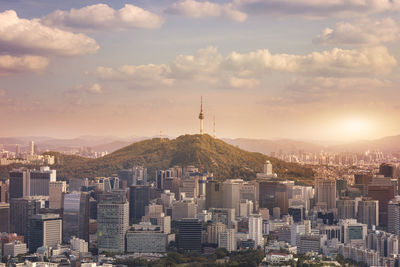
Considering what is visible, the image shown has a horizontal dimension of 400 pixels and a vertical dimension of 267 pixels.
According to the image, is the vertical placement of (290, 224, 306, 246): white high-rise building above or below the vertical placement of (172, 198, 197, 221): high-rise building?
below

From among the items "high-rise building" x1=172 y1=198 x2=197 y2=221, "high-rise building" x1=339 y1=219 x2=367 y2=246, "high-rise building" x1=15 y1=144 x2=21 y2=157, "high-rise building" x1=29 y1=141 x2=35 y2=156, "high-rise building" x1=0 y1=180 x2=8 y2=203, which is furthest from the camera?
"high-rise building" x1=29 y1=141 x2=35 y2=156

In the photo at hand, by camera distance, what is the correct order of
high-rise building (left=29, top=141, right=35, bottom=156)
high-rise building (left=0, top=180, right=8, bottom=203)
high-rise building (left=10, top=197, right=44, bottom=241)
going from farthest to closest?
high-rise building (left=29, top=141, right=35, bottom=156) < high-rise building (left=0, top=180, right=8, bottom=203) < high-rise building (left=10, top=197, right=44, bottom=241)

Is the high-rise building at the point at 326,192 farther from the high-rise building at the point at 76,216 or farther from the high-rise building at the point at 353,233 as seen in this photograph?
the high-rise building at the point at 76,216

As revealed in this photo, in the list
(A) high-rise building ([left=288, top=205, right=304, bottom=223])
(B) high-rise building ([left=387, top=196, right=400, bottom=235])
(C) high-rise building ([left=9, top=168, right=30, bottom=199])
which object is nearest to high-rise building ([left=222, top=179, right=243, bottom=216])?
(A) high-rise building ([left=288, top=205, right=304, bottom=223])

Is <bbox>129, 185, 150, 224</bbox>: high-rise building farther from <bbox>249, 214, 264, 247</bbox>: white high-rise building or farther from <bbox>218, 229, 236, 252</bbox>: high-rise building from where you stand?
<bbox>218, 229, 236, 252</bbox>: high-rise building

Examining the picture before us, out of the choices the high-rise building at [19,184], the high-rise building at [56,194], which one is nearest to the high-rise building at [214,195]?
the high-rise building at [56,194]

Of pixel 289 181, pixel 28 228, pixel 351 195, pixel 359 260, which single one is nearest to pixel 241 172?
pixel 289 181

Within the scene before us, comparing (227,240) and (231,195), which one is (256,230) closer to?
(227,240)
